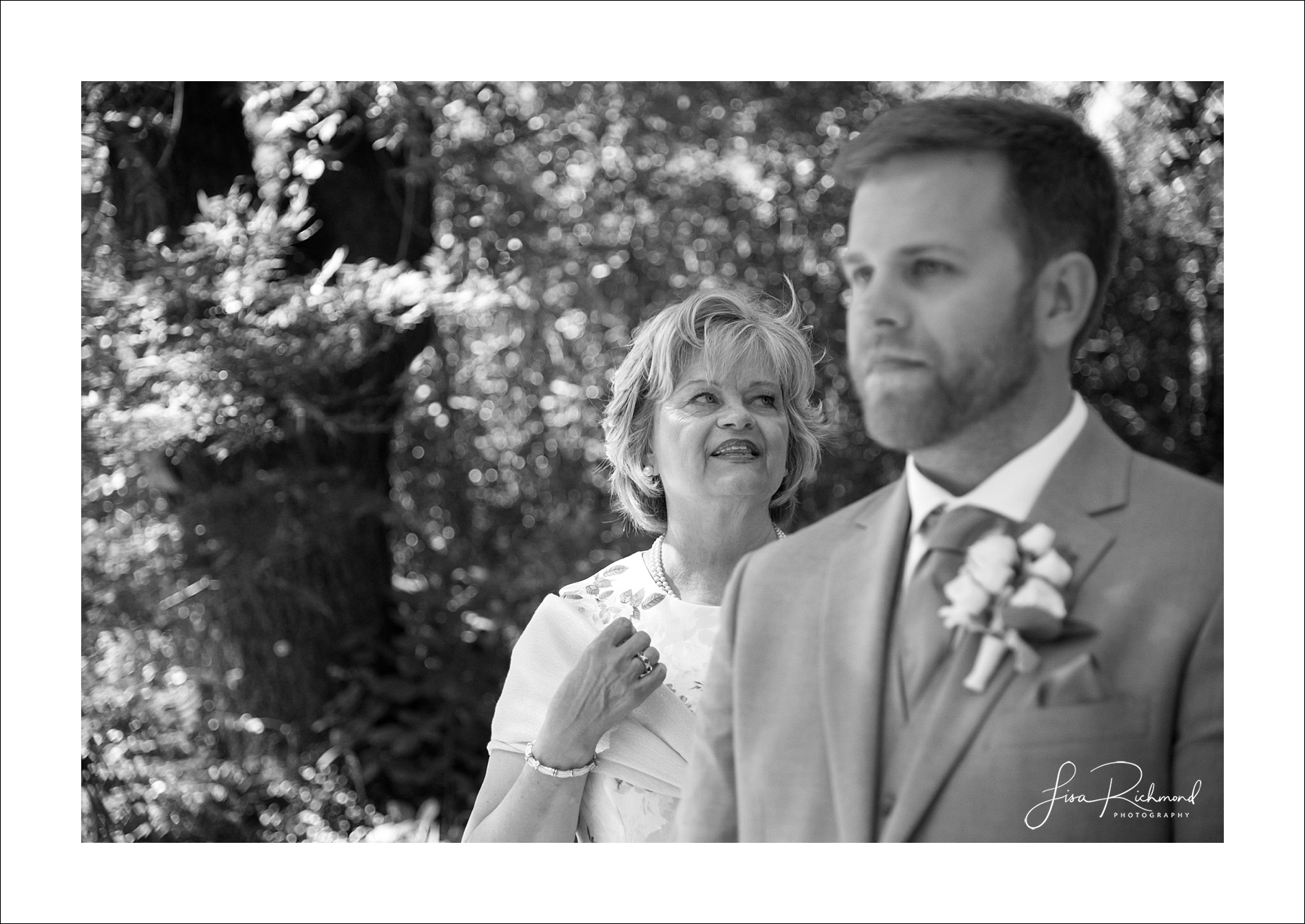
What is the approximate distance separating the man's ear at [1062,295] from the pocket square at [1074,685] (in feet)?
1.33

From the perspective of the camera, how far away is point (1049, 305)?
5.00 feet

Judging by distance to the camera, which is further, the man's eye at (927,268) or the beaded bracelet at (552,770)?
the beaded bracelet at (552,770)

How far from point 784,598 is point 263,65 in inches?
58.9

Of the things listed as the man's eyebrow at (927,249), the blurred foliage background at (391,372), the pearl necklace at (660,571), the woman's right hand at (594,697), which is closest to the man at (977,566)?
the man's eyebrow at (927,249)

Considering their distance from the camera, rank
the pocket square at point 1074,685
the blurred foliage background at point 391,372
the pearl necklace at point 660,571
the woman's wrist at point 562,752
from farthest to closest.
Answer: the blurred foliage background at point 391,372 < the pearl necklace at point 660,571 < the woman's wrist at point 562,752 < the pocket square at point 1074,685

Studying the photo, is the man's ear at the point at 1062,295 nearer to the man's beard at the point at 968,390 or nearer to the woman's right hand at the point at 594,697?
the man's beard at the point at 968,390

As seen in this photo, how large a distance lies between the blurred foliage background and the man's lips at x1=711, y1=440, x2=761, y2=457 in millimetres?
1510

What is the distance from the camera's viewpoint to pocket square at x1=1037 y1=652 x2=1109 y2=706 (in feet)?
4.73

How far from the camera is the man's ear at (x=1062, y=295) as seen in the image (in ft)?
4.97

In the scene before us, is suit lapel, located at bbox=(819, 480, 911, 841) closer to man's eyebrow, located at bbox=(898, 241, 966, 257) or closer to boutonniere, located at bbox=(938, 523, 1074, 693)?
boutonniere, located at bbox=(938, 523, 1074, 693)

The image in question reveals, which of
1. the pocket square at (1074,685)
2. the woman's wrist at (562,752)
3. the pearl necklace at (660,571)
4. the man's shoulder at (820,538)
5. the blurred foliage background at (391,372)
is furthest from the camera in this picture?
the blurred foliage background at (391,372)

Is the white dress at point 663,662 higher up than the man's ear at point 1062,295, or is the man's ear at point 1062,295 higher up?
the man's ear at point 1062,295
